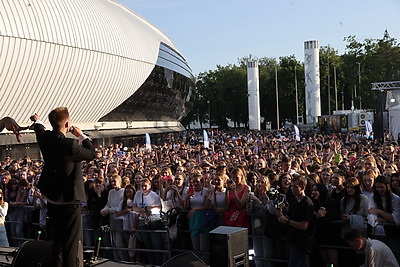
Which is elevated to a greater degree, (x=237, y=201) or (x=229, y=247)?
(x=237, y=201)

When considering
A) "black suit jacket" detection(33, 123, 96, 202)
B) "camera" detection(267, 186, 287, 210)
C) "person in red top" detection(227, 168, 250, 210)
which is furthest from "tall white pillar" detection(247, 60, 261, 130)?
"black suit jacket" detection(33, 123, 96, 202)

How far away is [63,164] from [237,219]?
13.3 feet

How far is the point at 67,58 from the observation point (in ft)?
135

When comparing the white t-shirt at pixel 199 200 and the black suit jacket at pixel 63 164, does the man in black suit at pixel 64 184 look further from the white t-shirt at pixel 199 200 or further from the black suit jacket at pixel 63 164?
the white t-shirt at pixel 199 200

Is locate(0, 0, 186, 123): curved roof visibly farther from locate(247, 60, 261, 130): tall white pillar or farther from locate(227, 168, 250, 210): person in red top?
locate(247, 60, 261, 130): tall white pillar

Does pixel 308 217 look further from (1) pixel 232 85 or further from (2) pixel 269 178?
(1) pixel 232 85

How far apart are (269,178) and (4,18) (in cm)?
2832

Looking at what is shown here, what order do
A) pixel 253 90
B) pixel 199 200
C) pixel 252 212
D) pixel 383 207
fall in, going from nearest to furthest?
pixel 383 207 < pixel 252 212 < pixel 199 200 < pixel 253 90

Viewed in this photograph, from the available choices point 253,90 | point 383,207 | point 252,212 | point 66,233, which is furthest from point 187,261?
point 253,90

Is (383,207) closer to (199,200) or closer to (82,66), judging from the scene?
(199,200)

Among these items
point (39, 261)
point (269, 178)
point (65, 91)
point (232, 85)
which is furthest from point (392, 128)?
point (232, 85)

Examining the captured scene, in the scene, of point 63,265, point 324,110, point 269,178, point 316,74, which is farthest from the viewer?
point 324,110

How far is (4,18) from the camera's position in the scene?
34375 millimetres

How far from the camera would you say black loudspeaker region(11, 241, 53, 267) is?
255 inches
